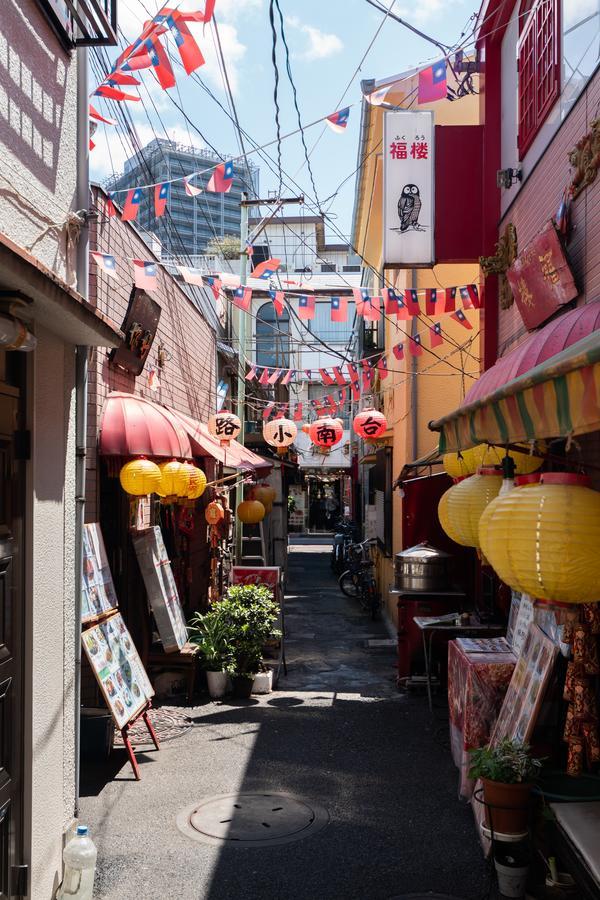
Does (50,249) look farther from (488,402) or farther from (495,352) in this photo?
(495,352)

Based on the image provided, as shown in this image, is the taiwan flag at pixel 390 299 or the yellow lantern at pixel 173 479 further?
the taiwan flag at pixel 390 299

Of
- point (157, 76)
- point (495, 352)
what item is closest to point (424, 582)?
point (495, 352)

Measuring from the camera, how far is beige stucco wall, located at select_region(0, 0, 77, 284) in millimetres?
4730

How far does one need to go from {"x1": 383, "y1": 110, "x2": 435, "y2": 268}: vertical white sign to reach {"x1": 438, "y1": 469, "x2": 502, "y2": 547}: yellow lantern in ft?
14.6

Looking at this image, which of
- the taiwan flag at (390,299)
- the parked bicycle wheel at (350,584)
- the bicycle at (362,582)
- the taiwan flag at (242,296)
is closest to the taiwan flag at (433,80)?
the taiwan flag at (390,299)

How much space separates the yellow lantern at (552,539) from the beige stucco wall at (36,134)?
343 cm

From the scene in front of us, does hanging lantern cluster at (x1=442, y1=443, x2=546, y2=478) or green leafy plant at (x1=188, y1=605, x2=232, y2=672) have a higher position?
hanging lantern cluster at (x1=442, y1=443, x2=546, y2=478)

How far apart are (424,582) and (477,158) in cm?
618

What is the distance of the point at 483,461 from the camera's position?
8.24m

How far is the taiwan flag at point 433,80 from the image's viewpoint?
769 centimetres

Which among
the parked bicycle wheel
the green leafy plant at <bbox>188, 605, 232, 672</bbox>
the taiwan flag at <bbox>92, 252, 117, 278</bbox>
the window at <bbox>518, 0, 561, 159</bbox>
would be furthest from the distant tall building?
the parked bicycle wheel

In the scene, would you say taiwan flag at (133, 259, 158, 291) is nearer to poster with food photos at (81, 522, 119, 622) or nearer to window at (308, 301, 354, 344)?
poster with food photos at (81, 522, 119, 622)

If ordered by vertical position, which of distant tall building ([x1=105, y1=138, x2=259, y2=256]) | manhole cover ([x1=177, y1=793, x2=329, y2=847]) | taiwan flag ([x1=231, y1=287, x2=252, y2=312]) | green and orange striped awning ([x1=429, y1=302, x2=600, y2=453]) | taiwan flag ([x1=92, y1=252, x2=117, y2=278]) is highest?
distant tall building ([x1=105, y1=138, x2=259, y2=256])

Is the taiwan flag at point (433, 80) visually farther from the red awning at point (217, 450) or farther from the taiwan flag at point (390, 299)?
the red awning at point (217, 450)
